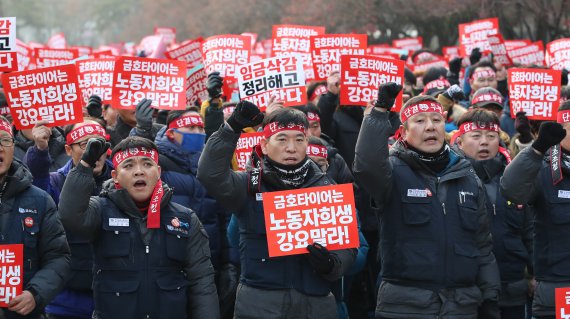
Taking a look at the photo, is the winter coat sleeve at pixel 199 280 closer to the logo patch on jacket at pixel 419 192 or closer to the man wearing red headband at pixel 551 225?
the logo patch on jacket at pixel 419 192

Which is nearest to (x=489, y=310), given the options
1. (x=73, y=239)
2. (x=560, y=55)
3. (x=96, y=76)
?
(x=73, y=239)

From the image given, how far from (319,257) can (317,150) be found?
2.13 metres

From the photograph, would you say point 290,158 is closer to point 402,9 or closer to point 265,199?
point 265,199

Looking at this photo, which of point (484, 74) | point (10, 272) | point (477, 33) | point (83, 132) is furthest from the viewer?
point (477, 33)

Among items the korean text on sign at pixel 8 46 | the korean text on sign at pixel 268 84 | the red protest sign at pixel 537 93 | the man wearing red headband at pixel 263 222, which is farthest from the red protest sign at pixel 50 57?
the man wearing red headband at pixel 263 222

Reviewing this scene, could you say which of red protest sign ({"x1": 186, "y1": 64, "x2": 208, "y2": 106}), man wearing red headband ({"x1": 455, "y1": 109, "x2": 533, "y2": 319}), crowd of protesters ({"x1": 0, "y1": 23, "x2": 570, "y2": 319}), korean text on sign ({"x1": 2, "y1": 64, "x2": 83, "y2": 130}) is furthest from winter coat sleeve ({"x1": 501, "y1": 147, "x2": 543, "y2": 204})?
red protest sign ({"x1": 186, "y1": 64, "x2": 208, "y2": 106})

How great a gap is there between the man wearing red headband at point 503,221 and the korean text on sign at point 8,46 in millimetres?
3455

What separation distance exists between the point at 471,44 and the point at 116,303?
10884 millimetres

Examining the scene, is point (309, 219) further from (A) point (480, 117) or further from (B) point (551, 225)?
(A) point (480, 117)

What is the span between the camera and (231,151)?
5.80m

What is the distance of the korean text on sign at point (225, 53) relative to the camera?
1134 centimetres

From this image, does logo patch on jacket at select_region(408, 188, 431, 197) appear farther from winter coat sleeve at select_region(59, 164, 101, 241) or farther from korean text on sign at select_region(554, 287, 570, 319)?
winter coat sleeve at select_region(59, 164, 101, 241)

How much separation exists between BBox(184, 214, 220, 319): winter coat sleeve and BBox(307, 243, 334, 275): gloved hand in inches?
23.7

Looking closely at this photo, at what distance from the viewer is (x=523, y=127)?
8.16 m
